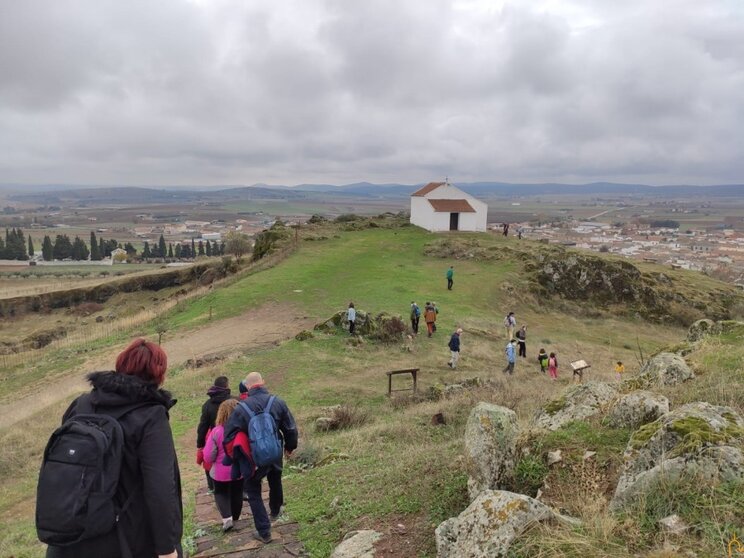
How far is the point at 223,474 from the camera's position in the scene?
5809mm

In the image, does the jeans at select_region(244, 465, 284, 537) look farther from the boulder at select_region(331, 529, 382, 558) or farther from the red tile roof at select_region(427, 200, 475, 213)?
the red tile roof at select_region(427, 200, 475, 213)

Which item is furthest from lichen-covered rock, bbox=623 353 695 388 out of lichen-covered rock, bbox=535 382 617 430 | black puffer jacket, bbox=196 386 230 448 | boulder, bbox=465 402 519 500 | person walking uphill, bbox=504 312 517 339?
person walking uphill, bbox=504 312 517 339

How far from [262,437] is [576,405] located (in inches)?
164

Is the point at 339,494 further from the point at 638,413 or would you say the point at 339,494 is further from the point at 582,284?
the point at 582,284

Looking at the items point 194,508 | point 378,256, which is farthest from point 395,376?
point 378,256

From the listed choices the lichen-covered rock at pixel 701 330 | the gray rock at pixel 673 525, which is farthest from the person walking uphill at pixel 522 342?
the gray rock at pixel 673 525

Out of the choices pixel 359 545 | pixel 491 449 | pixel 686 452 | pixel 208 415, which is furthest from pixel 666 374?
pixel 208 415

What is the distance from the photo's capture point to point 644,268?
3869 cm

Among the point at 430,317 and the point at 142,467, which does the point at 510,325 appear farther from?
the point at 142,467

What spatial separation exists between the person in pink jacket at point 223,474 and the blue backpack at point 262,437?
15.0 inches

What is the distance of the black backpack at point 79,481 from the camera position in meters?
2.82

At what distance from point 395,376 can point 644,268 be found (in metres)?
30.5

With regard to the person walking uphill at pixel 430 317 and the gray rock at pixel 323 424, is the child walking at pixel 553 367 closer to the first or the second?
the person walking uphill at pixel 430 317

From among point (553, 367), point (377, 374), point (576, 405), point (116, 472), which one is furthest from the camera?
point (553, 367)
